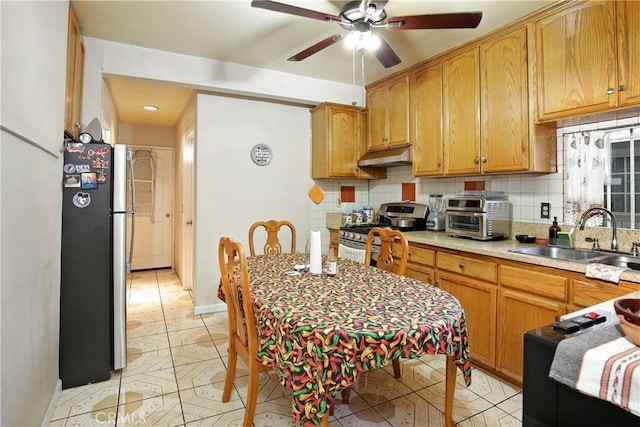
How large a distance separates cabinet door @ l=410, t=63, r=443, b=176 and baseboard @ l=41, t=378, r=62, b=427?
3.17 m

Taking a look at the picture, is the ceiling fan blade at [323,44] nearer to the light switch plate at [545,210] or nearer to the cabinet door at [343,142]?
the cabinet door at [343,142]

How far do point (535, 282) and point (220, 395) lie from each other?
2019 mm

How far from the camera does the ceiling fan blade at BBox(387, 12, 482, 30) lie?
181 cm

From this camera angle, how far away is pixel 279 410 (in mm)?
1985

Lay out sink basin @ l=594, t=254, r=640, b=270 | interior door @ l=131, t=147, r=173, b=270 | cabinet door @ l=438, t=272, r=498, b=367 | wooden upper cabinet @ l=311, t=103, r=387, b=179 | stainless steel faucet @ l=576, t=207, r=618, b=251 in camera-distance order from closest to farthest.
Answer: sink basin @ l=594, t=254, r=640, b=270, stainless steel faucet @ l=576, t=207, r=618, b=251, cabinet door @ l=438, t=272, r=498, b=367, wooden upper cabinet @ l=311, t=103, r=387, b=179, interior door @ l=131, t=147, r=173, b=270

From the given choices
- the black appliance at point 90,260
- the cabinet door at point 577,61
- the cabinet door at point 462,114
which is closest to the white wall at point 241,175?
the black appliance at point 90,260

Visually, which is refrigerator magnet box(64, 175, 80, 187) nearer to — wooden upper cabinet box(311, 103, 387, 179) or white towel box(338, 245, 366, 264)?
white towel box(338, 245, 366, 264)

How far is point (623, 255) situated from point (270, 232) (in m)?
2.45

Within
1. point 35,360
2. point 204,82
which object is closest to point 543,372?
point 35,360

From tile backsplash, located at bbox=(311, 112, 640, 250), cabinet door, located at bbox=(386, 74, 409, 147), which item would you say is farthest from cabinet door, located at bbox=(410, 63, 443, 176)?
tile backsplash, located at bbox=(311, 112, 640, 250)

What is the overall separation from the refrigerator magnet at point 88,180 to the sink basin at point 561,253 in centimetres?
273

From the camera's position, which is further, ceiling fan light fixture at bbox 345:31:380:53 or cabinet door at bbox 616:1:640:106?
ceiling fan light fixture at bbox 345:31:380:53

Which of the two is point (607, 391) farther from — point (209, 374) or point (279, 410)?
point (209, 374)

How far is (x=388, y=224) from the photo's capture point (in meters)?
3.83
